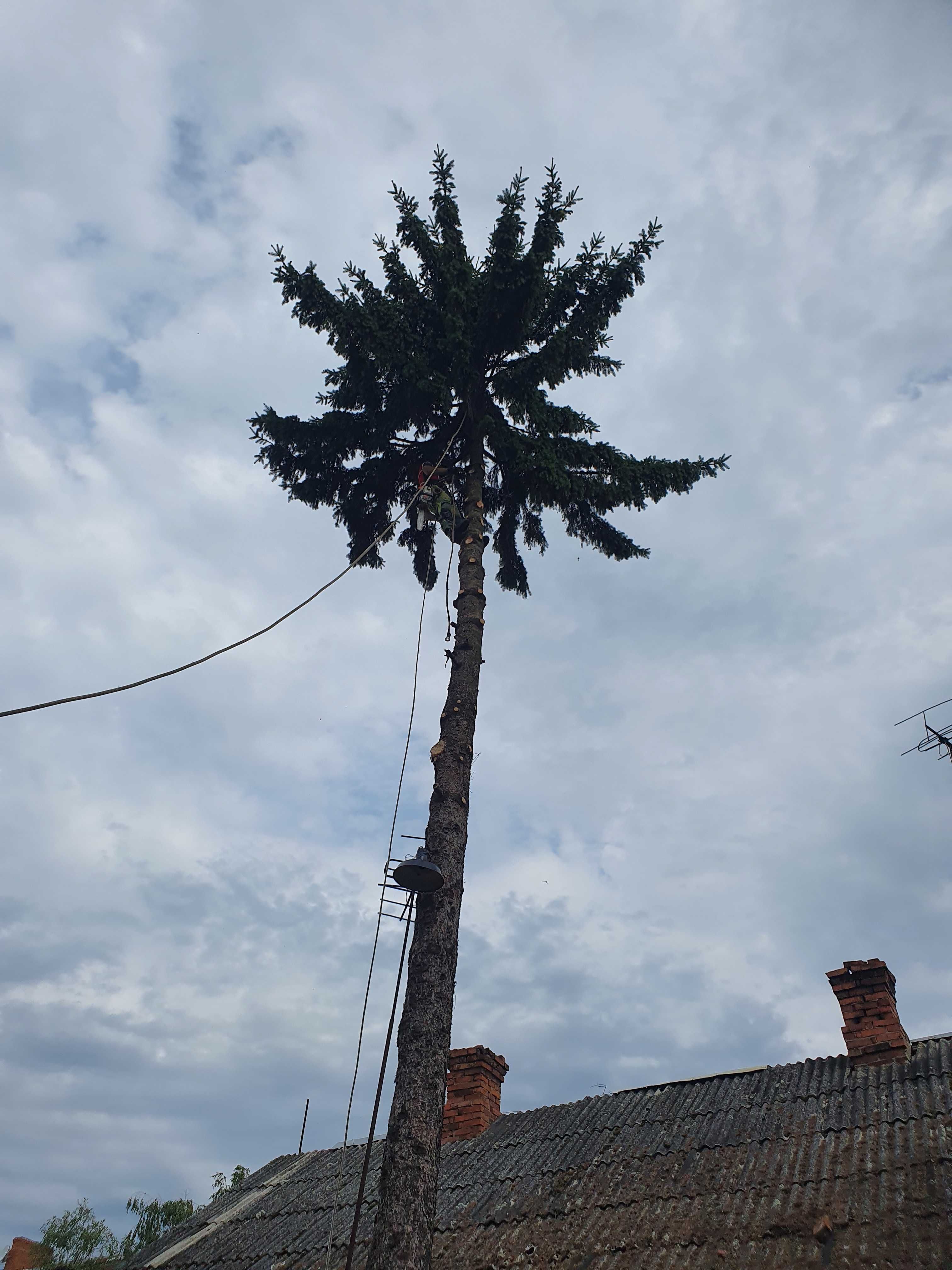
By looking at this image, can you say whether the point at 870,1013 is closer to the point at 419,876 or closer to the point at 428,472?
the point at 419,876

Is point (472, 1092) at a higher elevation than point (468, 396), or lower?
lower

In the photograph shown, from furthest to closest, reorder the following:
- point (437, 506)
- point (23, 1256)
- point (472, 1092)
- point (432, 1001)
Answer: point (23, 1256), point (472, 1092), point (437, 506), point (432, 1001)

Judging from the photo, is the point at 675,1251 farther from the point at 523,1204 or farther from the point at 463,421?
the point at 463,421

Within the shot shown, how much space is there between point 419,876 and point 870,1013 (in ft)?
18.5

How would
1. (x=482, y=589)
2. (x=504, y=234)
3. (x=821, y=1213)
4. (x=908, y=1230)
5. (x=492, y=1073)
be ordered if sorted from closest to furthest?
(x=908, y=1230)
(x=821, y=1213)
(x=482, y=589)
(x=504, y=234)
(x=492, y=1073)

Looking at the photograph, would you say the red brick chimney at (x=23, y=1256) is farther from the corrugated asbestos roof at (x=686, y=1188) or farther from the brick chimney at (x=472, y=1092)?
the brick chimney at (x=472, y=1092)

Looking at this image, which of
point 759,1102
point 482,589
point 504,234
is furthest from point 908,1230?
point 504,234

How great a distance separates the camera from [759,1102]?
28.6 ft

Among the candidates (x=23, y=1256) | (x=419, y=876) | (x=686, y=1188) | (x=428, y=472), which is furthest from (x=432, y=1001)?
(x=23, y=1256)

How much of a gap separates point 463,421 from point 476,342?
0.86 metres

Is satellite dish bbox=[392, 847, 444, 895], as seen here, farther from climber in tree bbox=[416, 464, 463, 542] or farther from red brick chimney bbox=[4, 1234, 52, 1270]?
red brick chimney bbox=[4, 1234, 52, 1270]

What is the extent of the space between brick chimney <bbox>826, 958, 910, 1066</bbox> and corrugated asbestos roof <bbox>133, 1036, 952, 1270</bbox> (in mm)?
164

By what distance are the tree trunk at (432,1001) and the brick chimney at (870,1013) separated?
496 centimetres

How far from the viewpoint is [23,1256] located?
13297 mm
